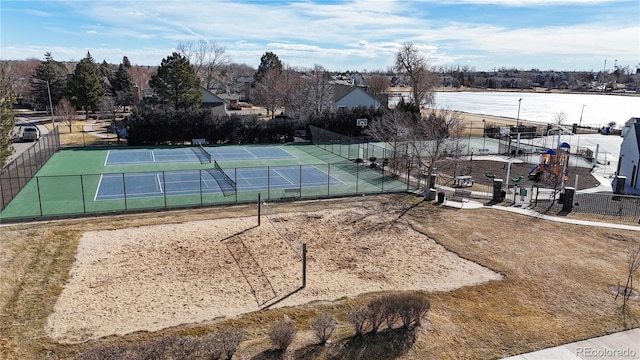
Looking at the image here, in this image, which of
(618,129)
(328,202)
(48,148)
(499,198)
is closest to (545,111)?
(618,129)

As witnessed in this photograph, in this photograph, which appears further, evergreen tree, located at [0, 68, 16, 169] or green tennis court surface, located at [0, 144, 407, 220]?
green tennis court surface, located at [0, 144, 407, 220]

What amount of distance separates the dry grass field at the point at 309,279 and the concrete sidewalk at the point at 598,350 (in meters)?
0.31

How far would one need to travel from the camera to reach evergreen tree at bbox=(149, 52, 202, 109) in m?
51.6

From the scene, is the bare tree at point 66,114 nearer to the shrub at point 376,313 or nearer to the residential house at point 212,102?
the residential house at point 212,102

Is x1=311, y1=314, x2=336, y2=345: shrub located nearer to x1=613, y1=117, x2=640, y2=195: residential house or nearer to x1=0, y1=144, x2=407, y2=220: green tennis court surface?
x1=0, y1=144, x2=407, y2=220: green tennis court surface

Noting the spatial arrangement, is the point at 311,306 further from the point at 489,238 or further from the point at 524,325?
the point at 489,238

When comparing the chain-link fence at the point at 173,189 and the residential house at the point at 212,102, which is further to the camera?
the residential house at the point at 212,102

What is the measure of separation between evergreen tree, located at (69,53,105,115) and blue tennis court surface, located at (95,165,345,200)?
127 feet

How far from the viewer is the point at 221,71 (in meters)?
142

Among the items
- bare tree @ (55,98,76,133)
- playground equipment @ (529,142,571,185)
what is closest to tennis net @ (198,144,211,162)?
bare tree @ (55,98,76,133)

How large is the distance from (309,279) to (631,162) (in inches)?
1143

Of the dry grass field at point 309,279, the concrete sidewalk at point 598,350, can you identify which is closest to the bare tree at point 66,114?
the dry grass field at point 309,279

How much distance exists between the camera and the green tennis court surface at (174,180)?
24172 millimetres

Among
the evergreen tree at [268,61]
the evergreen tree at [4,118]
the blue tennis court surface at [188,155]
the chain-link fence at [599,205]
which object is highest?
the evergreen tree at [268,61]
